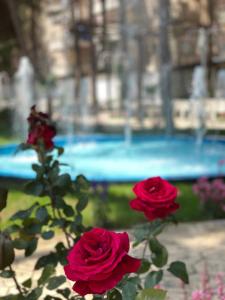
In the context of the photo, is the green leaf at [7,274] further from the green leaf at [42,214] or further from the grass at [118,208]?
the grass at [118,208]

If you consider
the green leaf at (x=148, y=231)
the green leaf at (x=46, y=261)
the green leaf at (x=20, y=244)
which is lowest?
the green leaf at (x=46, y=261)

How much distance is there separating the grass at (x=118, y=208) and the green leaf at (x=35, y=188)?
193 centimetres

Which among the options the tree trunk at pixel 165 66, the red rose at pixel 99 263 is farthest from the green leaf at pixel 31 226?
the tree trunk at pixel 165 66

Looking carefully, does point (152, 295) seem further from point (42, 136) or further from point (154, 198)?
point (42, 136)

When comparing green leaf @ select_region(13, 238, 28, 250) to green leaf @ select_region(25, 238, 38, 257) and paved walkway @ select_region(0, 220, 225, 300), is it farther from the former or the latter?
paved walkway @ select_region(0, 220, 225, 300)

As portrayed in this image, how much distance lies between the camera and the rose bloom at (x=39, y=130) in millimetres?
1854

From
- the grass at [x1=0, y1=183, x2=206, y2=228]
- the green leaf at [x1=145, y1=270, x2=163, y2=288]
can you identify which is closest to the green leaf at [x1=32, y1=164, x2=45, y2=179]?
the green leaf at [x1=145, y1=270, x2=163, y2=288]

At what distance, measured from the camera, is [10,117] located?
17.5 m

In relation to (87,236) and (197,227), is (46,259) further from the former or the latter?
(197,227)

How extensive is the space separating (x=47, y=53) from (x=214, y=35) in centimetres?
1229

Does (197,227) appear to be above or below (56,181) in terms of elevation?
below

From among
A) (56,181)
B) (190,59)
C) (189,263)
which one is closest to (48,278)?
(56,181)

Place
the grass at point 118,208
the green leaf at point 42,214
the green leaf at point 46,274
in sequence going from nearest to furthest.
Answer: the green leaf at point 46,274 → the green leaf at point 42,214 → the grass at point 118,208

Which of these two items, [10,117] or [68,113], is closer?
[68,113]
